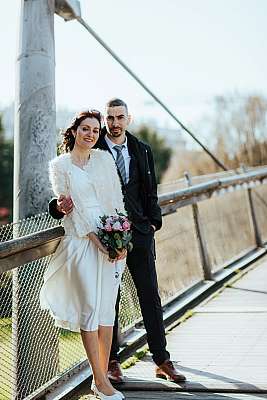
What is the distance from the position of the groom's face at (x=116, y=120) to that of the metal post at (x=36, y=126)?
413 millimetres

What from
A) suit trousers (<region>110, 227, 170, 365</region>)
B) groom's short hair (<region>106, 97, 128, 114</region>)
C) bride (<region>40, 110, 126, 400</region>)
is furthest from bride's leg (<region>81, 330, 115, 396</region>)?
groom's short hair (<region>106, 97, 128, 114</region>)

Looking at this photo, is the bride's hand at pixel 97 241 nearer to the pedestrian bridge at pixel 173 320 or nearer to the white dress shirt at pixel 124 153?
the pedestrian bridge at pixel 173 320

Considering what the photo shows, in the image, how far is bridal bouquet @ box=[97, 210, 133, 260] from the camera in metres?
3.63

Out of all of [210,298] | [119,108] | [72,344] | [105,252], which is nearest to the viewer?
[105,252]

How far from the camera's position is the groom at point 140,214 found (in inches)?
161

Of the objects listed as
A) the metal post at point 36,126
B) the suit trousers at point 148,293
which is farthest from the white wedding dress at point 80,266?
the suit trousers at point 148,293

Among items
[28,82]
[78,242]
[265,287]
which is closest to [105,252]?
[78,242]

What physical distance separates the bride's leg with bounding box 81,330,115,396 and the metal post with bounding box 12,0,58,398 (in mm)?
366

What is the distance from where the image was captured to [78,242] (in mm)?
3709

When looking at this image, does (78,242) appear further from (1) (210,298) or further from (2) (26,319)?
(1) (210,298)

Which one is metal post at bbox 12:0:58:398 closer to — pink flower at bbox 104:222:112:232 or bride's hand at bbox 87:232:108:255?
bride's hand at bbox 87:232:108:255

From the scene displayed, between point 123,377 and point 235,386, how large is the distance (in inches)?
27.0

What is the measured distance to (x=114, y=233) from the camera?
143 inches

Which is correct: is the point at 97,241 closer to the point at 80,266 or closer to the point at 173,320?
the point at 80,266
